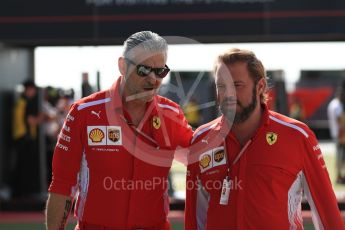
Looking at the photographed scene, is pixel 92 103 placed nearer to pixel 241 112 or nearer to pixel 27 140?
pixel 241 112

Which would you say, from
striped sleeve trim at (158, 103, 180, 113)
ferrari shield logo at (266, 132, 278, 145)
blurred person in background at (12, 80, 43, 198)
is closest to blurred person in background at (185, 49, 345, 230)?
ferrari shield logo at (266, 132, 278, 145)

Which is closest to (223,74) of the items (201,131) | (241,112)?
(241,112)

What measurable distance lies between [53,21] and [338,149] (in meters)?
5.93

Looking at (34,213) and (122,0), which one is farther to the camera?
(34,213)

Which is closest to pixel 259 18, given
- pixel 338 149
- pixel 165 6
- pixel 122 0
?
pixel 165 6

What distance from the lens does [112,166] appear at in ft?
11.3

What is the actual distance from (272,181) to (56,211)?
108 cm

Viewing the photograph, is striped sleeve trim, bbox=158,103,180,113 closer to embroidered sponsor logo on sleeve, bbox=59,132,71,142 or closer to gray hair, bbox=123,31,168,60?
gray hair, bbox=123,31,168,60

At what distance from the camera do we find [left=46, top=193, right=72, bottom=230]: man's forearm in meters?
3.47

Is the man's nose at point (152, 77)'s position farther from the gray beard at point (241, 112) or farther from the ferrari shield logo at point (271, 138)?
the ferrari shield logo at point (271, 138)

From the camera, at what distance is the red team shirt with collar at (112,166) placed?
3445 millimetres

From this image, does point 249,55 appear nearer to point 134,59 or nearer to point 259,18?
point 134,59

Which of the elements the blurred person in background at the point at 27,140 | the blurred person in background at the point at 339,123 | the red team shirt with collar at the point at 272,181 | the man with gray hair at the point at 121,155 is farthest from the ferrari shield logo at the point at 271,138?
the blurred person in background at the point at 339,123

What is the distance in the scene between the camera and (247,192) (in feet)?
10.3
